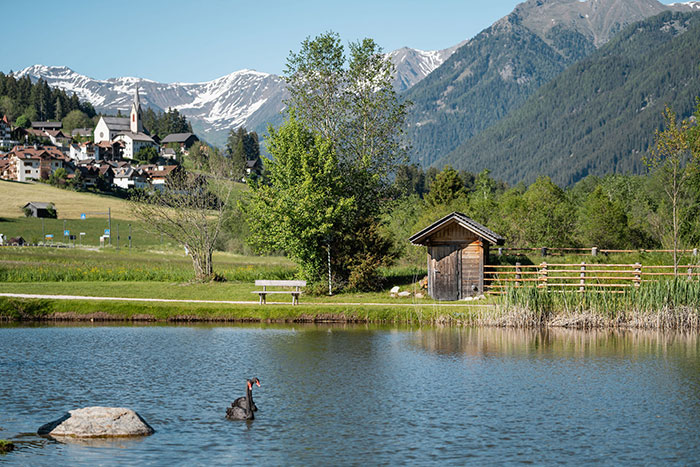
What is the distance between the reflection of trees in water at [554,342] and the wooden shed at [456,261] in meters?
8.18

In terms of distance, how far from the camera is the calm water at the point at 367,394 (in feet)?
64.6

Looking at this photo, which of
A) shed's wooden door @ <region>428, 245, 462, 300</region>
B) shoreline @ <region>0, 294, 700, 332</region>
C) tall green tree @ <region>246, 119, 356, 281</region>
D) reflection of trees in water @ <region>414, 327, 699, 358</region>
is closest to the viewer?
reflection of trees in water @ <region>414, 327, 699, 358</region>

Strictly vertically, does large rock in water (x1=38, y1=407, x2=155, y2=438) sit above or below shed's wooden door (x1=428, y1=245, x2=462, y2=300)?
below

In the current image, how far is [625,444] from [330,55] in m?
46.0

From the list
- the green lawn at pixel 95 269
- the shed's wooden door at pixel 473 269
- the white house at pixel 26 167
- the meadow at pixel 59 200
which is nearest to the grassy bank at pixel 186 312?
the shed's wooden door at pixel 473 269

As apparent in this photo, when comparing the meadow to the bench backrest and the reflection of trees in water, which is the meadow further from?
the reflection of trees in water

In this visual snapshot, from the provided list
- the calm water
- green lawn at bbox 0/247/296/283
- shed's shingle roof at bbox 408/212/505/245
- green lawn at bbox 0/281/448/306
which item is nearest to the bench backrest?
green lawn at bbox 0/281/448/306

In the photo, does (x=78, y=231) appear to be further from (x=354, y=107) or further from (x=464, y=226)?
(x=464, y=226)

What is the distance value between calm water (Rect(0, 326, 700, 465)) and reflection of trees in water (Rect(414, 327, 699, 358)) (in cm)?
10

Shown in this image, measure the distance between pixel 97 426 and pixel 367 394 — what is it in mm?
9213

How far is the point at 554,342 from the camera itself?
36.5 m

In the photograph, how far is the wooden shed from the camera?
49.3 metres

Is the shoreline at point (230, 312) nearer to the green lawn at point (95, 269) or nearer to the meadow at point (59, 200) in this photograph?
the green lawn at point (95, 269)

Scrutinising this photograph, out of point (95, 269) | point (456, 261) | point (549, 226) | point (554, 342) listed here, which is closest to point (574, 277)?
point (456, 261)
